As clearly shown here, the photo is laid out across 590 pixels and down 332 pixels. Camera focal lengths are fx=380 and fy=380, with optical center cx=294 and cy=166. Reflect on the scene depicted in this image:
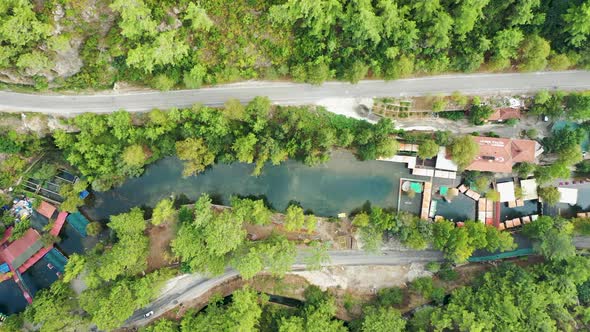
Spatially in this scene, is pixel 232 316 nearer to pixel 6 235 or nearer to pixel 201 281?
pixel 201 281

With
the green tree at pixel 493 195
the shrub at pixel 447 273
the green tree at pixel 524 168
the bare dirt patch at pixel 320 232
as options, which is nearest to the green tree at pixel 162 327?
the bare dirt patch at pixel 320 232

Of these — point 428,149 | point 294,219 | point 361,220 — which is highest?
point 428,149

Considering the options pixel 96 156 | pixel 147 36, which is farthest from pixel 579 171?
pixel 96 156

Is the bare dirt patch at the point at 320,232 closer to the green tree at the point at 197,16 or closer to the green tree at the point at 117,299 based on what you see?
the green tree at the point at 117,299

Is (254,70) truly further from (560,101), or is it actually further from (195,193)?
(560,101)

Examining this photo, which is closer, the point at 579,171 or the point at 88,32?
the point at 88,32

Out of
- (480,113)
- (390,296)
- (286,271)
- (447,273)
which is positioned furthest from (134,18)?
(447,273)
